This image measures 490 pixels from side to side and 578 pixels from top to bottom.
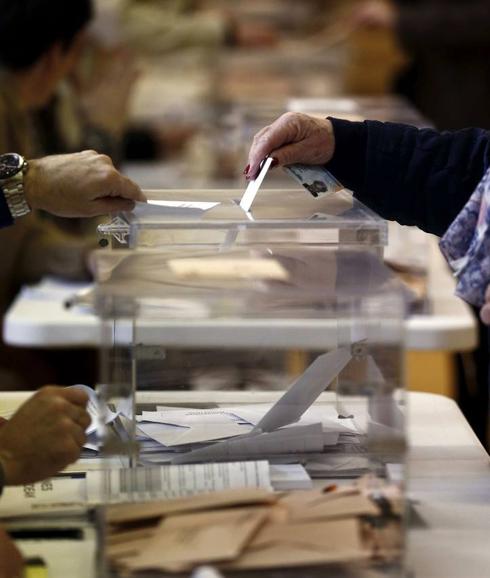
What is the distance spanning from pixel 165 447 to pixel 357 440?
255 millimetres

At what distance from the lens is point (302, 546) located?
4.57 ft

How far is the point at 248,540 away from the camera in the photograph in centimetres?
139

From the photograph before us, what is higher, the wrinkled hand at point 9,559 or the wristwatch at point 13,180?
the wristwatch at point 13,180

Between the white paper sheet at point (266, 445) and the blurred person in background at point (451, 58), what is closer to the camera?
the white paper sheet at point (266, 445)

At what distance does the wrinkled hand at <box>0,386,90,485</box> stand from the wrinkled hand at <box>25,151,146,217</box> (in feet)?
1.30

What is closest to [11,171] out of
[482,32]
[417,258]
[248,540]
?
[248,540]

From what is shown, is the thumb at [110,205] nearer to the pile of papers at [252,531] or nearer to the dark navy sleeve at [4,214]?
the dark navy sleeve at [4,214]

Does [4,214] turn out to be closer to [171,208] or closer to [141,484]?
[171,208]

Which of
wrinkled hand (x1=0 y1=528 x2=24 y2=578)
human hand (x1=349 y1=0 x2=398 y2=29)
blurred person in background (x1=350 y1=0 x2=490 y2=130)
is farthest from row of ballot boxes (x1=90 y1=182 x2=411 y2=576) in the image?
human hand (x1=349 y1=0 x2=398 y2=29)

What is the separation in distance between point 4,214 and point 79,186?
0.59ft

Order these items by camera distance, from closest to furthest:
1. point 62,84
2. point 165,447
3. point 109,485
Result: point 109,485
point 165,447
point 62,84

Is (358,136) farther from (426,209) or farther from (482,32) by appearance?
(482,32)

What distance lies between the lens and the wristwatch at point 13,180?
2061 mm

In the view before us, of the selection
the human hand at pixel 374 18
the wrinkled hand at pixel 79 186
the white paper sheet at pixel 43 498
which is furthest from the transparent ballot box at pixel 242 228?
the human hand at pixel 374 18
